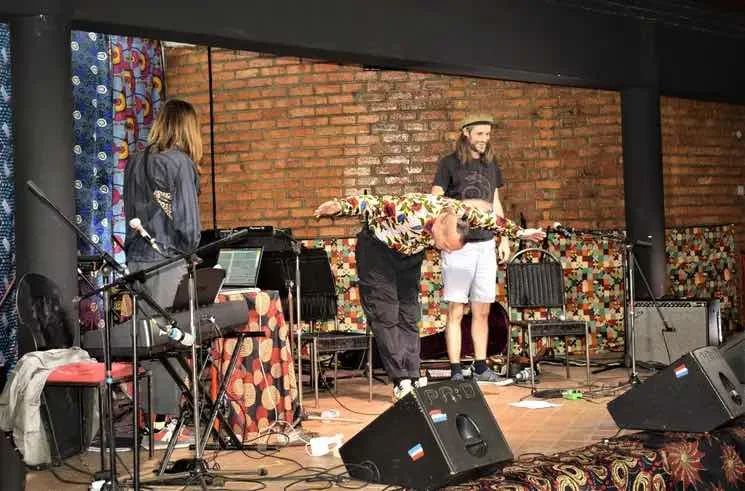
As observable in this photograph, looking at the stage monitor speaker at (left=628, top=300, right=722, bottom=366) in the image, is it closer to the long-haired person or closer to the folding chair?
the long-haired person

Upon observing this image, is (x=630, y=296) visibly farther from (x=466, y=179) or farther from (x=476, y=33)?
(x=476, y=33)

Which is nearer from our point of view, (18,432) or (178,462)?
(178,462)

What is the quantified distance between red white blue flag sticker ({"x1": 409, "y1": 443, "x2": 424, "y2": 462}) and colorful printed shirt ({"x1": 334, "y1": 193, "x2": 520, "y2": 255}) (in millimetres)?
2185

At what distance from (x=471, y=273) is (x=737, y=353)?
242 centimetres

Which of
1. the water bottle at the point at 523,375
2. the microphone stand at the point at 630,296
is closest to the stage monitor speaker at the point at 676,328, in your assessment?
the microphone stand at the point at 630,296

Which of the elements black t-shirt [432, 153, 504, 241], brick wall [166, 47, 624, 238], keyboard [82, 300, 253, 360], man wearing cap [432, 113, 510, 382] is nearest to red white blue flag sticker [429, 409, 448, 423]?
keyboard [82, 300, 253, 360]

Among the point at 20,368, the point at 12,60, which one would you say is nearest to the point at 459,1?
the point at 12,60

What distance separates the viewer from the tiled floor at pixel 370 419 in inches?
194

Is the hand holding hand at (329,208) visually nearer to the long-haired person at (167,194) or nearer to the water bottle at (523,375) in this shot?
the long-haired person at (167,194)

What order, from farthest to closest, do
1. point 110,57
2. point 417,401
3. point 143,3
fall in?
point 110,57, point 143,3, point 417,401

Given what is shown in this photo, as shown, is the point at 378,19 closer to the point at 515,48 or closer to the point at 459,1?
the point at 459,1

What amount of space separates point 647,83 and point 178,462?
18.0 ft

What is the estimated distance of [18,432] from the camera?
205 inches

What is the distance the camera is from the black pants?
20.4ft
